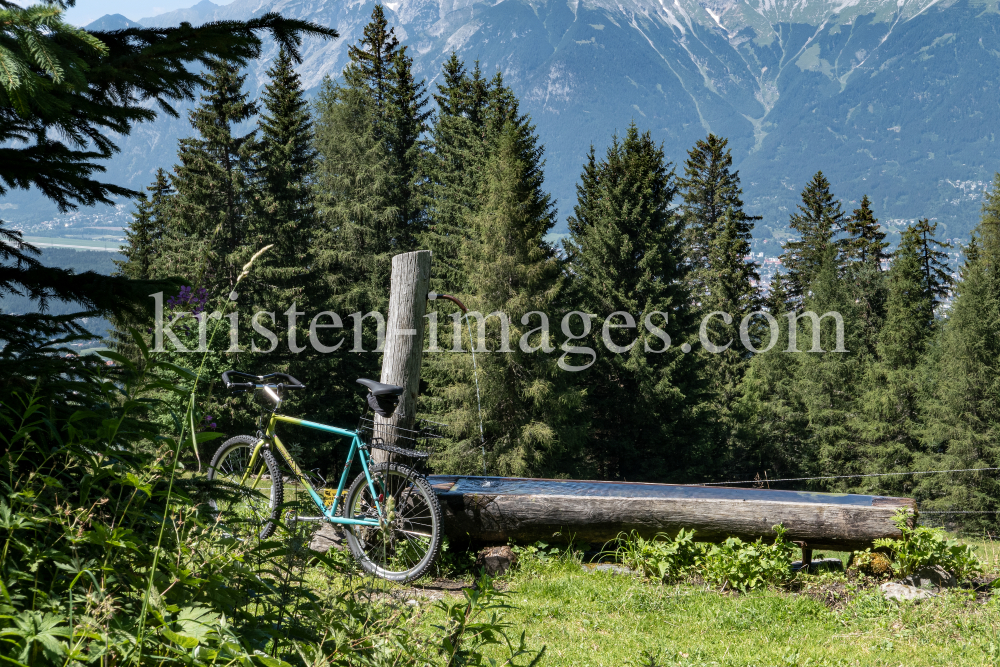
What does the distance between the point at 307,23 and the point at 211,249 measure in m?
21.8

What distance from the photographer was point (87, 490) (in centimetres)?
156

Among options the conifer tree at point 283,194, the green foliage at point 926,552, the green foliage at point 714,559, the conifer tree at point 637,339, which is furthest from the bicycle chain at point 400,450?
the conifer tree at point 637,339

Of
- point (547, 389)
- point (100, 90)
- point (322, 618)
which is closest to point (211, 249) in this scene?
point (547, 389)

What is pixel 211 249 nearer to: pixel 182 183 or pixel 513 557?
pixel 182 183

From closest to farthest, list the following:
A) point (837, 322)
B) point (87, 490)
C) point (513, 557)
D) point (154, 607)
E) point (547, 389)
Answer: point (154, 607)
point (87, 490)
point (513, 557)
point (547, 389)
point (837, 322)

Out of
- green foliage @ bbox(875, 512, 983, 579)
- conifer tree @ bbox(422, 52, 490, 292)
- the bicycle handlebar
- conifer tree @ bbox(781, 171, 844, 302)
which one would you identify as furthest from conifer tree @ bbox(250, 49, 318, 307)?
conifer tree @ bbox(781, 171, 844, 302)

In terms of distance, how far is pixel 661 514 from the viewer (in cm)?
546

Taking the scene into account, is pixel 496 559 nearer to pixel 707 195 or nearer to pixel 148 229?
pixel 148 229

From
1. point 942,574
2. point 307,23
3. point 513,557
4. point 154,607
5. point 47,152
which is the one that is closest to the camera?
point 154,607

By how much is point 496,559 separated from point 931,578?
3219 millimetres

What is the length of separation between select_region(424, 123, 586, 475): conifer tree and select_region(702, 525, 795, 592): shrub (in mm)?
15120

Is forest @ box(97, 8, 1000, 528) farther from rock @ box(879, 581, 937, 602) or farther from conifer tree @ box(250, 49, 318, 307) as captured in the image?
rock @ box(879, 581, 937, 602)

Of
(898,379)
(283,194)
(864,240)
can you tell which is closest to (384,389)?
(283,194)

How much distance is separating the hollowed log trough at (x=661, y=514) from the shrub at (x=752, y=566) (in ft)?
0.53
